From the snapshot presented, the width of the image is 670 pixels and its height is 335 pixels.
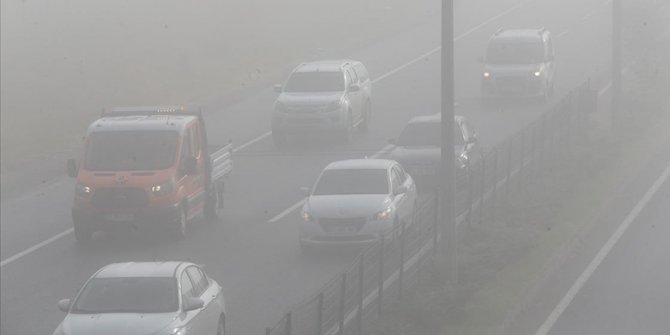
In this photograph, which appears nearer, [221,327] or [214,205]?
[221,327]

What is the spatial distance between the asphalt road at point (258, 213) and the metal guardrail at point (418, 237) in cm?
163

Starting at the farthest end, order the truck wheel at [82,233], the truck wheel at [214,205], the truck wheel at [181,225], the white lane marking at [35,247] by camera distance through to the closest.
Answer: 1. the truck wheel at [214,205]
2. the truck wheel at [181,225]
3. the truck wheel at [82,233]
4. the white lane marking at [35,247]

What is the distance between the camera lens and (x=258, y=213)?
2703cm

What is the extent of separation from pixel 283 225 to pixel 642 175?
8197 millimetres

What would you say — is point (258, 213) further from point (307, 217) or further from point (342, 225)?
point (342, 225)

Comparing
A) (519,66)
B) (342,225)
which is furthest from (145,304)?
(519,66)

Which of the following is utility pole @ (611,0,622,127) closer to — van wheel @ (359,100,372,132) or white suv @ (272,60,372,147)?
white suv @ (272,60,372,147)

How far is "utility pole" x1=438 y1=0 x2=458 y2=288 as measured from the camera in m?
18.9

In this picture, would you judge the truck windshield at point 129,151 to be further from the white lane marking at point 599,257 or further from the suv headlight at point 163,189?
the white lane marking at point 599,257

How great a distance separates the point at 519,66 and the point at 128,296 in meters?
27.1

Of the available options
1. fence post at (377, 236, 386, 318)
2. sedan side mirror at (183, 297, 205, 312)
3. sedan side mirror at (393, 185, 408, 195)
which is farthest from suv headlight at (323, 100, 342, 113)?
sedan side mirror at (183, 297, 205, 312)

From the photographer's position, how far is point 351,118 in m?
35.6

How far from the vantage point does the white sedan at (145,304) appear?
1478 cm

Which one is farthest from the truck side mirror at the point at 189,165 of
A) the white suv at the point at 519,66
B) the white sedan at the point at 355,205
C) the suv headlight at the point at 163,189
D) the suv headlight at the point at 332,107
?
the white suv at the point at 519,66
